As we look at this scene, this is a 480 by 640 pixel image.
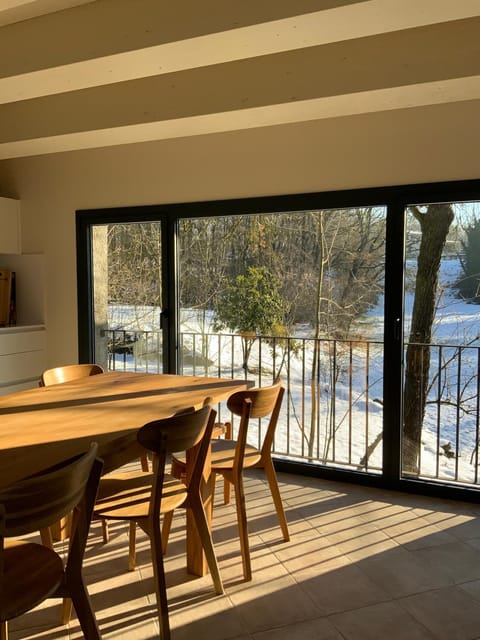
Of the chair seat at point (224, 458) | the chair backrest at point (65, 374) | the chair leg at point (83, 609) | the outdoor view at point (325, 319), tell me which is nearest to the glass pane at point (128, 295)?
the outdoor view at point (325, 319)

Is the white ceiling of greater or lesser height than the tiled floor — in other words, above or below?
above

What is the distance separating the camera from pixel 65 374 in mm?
3336

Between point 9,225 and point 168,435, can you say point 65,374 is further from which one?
point 9,225

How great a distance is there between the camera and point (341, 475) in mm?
3967

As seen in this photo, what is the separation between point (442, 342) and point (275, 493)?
1.49 m

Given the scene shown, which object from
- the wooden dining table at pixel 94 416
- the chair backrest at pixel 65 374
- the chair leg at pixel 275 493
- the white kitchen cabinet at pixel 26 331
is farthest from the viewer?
the white kitchen cabinet at pixel 26 331

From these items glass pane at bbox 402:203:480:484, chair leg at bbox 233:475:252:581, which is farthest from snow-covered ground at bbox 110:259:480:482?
chair leg at bbox 233:475:252:581

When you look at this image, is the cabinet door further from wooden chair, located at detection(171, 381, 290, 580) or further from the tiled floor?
wooden chair, located at detection(171, 381, 290, 580)

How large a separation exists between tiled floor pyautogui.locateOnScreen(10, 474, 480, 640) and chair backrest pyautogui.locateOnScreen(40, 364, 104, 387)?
2.86ft

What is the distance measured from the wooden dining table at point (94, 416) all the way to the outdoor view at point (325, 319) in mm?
1115

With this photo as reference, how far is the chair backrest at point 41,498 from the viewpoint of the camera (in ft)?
4.64

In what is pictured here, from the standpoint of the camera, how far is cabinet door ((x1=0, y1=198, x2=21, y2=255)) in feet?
15.8

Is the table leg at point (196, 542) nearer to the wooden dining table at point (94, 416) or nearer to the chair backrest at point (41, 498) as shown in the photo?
the wooden dining table at point (94, 416)

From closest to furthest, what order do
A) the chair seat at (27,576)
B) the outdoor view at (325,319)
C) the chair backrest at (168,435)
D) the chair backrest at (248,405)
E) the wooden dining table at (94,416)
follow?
the chair seat at (27,576)
the wooden dining table at (94,416)
the chair backrest at (168,435)
the chair backrest at (248,405)
the outdoor view at (325,319)
